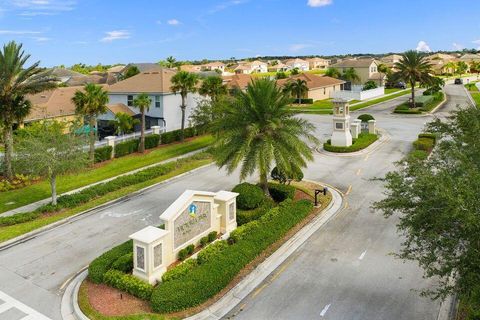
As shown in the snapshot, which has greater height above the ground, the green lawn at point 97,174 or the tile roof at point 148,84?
the tile roof at point 148,84

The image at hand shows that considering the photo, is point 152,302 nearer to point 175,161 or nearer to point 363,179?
point 363,179

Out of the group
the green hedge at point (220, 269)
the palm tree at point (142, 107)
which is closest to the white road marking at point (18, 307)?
the green hedge at point (220, 269)

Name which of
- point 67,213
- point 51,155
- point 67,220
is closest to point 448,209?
point 67,220

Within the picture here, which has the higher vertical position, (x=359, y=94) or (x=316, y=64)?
(x=316, y=64)

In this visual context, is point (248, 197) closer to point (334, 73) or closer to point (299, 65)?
point (334, 73)

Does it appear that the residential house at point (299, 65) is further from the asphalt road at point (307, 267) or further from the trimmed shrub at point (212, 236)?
the trimmed shrub at point (212, 236)

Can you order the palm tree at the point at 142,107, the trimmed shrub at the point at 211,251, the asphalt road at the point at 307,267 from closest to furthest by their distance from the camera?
the asphalt road at the point at 307,267
the trimmed shrub at the point at 211,251
the palm tree at the point at 142,107
